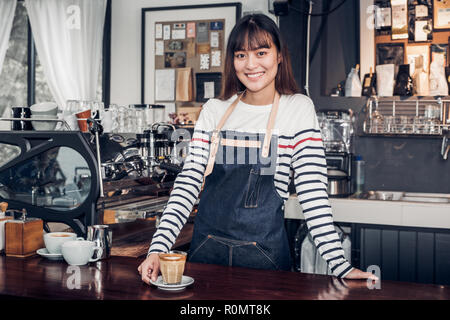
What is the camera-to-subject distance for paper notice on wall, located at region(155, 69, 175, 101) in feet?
16.2

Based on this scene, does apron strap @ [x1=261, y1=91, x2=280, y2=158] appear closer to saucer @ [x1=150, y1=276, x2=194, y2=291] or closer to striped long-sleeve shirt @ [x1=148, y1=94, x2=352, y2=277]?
striped long-sleeve shirt @ [x1=148, y1=94, x2=352, y2=277]

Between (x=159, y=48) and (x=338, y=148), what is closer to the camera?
(x=338, y=148)

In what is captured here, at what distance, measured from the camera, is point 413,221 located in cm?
314

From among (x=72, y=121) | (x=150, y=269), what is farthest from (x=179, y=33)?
(x=150, y=269)

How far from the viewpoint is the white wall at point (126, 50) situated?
509cm

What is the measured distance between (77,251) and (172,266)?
0.43 meters

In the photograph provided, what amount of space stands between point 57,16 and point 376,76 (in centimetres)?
318

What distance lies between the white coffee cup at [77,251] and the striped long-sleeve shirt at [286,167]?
0.20m

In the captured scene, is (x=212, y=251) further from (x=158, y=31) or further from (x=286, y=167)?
(x=158, y=31)

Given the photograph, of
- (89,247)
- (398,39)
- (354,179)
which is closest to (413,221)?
(354,179)

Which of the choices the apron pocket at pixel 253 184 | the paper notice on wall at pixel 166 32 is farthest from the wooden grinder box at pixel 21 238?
the paper notice on wall at pixel 166 32

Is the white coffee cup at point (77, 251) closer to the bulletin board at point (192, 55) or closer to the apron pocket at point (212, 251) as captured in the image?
the apron pocket at point (212, 251)

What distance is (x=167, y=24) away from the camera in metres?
4.93

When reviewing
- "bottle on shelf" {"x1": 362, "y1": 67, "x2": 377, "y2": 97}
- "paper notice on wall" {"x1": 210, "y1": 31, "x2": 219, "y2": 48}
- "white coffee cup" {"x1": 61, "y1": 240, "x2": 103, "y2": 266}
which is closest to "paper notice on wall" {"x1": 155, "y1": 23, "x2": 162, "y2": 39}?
"paper notice on wall" {"x1": 210, "y1": 31, "x2": 219, "y2": 48}
